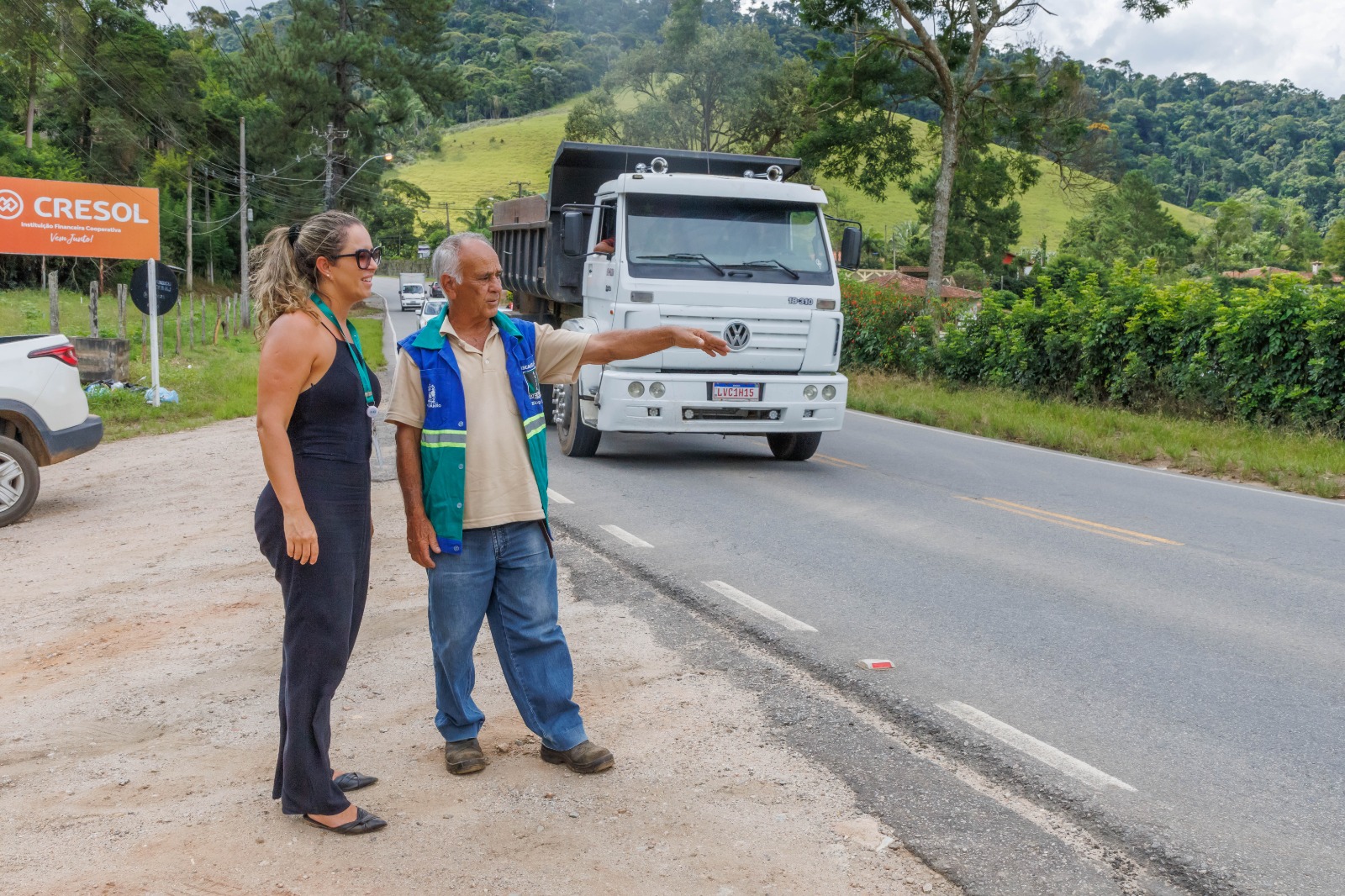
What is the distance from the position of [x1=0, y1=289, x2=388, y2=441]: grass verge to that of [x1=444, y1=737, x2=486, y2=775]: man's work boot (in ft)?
38.9

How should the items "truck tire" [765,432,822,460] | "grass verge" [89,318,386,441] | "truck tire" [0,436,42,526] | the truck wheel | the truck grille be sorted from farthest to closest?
"grass verge" [89,318,386,441]
"truck tire" [765,432,822,460]
the truck wheel
the truck grille
"truck tire" [0,436,42,526]

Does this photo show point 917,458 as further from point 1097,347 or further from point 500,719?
point 500,719

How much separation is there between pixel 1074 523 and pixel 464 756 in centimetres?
631

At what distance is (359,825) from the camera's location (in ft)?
12.2

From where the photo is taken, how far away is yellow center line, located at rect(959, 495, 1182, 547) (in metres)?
8.55

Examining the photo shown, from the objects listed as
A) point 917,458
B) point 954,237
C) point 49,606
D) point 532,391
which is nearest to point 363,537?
point 532,391

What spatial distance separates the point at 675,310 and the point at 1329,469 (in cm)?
707

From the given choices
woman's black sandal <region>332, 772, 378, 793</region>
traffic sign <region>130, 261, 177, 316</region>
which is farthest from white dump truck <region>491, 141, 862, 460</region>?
traffic sign <region>130, 261, 177, 316</region>

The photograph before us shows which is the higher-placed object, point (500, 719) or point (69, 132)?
point (69, 132)

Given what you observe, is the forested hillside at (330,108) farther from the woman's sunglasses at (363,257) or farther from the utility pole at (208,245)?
the woman's sunglasses at (363,257)

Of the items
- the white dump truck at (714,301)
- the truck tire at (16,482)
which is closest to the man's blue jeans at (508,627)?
the white dump truck at (714,301)

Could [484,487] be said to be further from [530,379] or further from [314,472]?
[314,472]

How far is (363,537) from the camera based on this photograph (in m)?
3.76

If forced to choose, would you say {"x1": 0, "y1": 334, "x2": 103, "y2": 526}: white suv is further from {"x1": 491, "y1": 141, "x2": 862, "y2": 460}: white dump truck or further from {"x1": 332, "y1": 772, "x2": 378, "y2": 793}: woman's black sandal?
{"x1": 332, "y1": 772, "x2": 378, "y2": 793}: woman's black sandal
